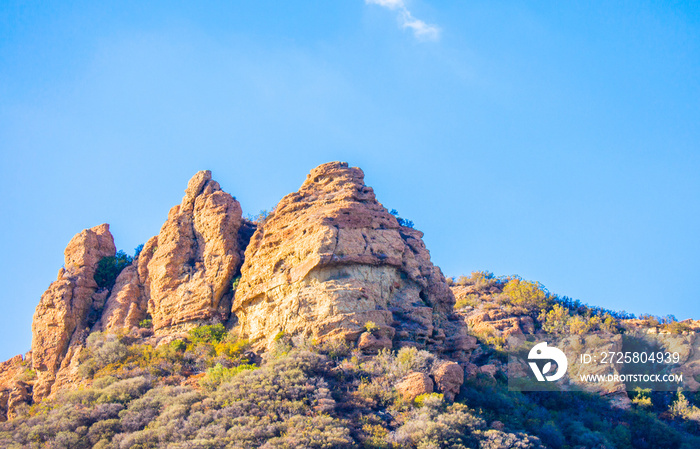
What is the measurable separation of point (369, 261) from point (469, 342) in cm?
589

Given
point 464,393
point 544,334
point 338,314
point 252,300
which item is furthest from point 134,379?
point 544,334

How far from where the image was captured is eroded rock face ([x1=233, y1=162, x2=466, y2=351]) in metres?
24.9

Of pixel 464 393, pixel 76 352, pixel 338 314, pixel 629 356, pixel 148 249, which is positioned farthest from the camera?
pixel 148 249

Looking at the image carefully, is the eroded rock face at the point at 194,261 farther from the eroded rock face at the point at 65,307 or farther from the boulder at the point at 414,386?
the boulder at the point at 414,386

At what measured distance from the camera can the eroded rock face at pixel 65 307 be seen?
28.8 metres

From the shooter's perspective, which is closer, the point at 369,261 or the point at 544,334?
the point at 369,261

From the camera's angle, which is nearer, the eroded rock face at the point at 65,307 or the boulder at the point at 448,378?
the boulder at the point at 448,378

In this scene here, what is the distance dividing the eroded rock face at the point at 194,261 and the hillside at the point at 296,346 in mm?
91

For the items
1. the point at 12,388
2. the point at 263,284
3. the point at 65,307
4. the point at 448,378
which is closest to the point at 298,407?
the point at 448,378

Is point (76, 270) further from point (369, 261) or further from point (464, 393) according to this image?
point (464, 393)

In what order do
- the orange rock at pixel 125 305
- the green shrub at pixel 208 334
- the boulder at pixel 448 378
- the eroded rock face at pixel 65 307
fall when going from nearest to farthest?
1. the boulder at pixel 448 378
2. the green shrub at pixel 208 334
3. the eroded rock face at pixel 65 307
4. the orange rock at pixel 125 305

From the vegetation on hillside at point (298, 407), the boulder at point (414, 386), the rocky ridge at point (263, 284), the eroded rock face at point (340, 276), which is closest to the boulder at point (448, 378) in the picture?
the boulder at point (414, 386)

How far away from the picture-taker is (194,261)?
31.6m

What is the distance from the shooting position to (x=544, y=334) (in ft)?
109
